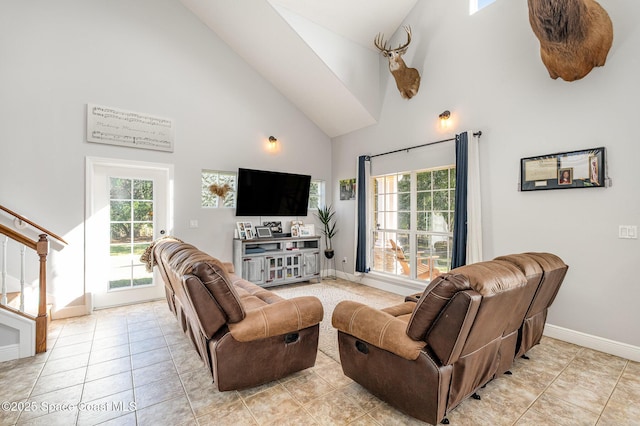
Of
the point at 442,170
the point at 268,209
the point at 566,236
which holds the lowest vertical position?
the point at 566,236

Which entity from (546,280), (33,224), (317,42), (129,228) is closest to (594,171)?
(546,280)

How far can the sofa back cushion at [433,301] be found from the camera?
158 cm

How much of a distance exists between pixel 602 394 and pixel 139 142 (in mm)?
5670

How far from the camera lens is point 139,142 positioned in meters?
4.29

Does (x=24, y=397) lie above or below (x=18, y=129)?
below

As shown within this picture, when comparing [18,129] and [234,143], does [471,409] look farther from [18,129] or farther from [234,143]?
[18,129]

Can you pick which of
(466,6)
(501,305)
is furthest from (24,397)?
(466,6)

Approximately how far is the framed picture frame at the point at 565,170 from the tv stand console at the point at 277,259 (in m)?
3.55

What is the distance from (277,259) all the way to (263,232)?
0.55 meters

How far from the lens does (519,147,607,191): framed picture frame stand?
2.97m

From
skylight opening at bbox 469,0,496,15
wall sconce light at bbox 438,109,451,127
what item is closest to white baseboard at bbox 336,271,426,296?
wall sconce light at bbox 438,109,451,127

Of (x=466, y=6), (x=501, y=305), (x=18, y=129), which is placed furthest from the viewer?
(x=466, y=6)

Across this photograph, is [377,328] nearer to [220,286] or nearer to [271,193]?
[220,286]

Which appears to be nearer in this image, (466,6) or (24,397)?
(24,397)
